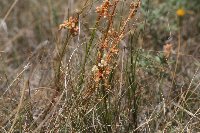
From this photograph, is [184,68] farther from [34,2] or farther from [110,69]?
[34,2]

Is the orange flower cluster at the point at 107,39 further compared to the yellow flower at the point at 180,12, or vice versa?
the yellow flower at the point at 180,12

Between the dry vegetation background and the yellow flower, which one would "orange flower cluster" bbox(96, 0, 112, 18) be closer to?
the dry vegetation background

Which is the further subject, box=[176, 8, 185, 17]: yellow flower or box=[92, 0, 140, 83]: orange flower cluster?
box=[176, 8, 185, 17]: yellow flower

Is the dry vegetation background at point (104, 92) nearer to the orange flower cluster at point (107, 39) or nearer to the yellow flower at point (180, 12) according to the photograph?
the orange flower cluster at point (107, 39)

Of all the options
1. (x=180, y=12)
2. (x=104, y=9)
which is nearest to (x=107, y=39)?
(x=104, y=9)

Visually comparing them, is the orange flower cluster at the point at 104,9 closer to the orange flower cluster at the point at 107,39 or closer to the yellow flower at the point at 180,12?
the orange flower cluster at the point at 107,39

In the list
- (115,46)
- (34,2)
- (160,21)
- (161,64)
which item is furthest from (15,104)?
(34,2)

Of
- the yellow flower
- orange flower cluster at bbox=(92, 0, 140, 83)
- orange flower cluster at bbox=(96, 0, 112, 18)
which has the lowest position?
the yellow flower

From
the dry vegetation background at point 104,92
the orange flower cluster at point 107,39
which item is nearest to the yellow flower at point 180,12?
the dry vegetation background at point 104,92

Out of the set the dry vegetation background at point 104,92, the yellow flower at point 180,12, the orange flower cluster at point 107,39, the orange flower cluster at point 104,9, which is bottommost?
the dry vegetation background at point 104,92

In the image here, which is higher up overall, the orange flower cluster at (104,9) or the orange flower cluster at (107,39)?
the orange flower cluster at (104,9)

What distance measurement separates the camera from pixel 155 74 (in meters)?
2.15

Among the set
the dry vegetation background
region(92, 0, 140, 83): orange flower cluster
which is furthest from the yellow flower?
region(92, 0, 140, 83): orange flower cluster

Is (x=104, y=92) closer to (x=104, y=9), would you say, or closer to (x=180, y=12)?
(x=104, y=9)
